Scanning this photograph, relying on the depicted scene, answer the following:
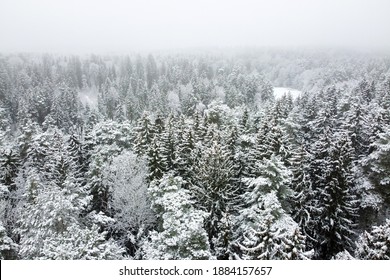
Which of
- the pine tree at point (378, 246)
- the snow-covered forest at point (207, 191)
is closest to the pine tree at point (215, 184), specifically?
the snow-covered forest at point (207, 191)

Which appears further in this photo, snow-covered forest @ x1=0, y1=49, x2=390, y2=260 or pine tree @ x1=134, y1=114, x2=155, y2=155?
pine tree @ x1=134, y1=114, x2=155, y2=155

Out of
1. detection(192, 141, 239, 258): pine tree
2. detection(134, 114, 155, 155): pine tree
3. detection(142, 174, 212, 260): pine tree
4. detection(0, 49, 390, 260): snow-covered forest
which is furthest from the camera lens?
detection(134, 114, 155, 155): pine tree

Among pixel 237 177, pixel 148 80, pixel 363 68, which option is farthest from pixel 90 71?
pixel 237 177

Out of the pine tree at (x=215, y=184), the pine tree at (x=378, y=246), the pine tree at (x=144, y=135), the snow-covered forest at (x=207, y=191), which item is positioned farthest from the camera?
the pine tree at (x=144, y=135)

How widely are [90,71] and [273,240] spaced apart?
145682 mm

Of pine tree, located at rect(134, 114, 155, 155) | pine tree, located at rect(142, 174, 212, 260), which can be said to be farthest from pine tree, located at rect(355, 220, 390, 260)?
pine tree, located at rect(134, 114, 155, 155)

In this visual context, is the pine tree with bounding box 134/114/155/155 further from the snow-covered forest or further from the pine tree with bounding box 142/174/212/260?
the pine tree with bounding box 142/174/212/260

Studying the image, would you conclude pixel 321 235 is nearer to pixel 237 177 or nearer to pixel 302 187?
pixel 302 187

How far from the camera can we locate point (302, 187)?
2511 centimetres

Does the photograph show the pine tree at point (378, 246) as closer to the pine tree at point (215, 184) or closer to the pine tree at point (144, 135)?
the pine tree at point (215, 184)

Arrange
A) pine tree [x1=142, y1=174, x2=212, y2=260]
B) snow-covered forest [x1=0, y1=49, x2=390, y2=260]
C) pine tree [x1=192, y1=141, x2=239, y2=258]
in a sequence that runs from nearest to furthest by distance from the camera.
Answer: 1. pine tree [x1=142, y1=174, x2=212, y2=260]
2. snow-covered forest [x1=0, y1=49, x2=390, y2=260]
3. pine tree [x1=192, y1=141, x2=239, y2=258]

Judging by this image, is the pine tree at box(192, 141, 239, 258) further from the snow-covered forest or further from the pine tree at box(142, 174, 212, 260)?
the pine tree at box(142, 174, 212, 260)

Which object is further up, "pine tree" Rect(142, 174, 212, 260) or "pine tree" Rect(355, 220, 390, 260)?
"pine tree" Rect(355, 220, 390, 260)

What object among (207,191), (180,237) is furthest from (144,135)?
(180,237)
